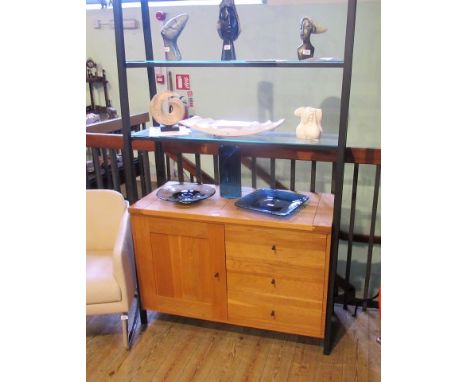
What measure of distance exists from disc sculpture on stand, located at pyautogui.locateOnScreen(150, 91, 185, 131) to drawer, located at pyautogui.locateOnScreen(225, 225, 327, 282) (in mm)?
659

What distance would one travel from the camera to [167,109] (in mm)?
2037

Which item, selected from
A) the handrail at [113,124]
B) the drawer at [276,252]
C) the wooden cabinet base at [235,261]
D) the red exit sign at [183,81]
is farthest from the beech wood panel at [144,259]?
the red exit sign at [183,81]

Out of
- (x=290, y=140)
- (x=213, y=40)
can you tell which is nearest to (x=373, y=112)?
(x=213, y=40)

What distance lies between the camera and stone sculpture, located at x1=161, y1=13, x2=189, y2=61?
1.96 metres

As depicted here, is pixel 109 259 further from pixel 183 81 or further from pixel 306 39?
pixel 183 81

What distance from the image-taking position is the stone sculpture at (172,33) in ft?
6.42

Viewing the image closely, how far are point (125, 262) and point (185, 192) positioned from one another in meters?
Result: 0.48

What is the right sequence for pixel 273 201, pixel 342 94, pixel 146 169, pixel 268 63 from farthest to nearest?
pixel 146 169 < pixel 273 201 < pixel 268 63 < pixel 342 94

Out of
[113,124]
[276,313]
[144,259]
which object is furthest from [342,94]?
[113,124]

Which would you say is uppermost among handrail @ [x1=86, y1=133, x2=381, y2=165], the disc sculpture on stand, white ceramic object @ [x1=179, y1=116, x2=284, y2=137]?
the disc sculpture on stand

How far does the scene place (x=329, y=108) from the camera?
136 inches

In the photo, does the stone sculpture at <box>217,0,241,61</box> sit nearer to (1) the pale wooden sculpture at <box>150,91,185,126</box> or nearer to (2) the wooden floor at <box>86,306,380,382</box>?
(1) the pale wooden sculpture at <box>150,91,185,126</box>

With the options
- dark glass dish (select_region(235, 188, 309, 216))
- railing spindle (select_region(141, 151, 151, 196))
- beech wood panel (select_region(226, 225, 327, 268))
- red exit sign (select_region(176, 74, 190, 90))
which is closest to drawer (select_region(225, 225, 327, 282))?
beech wood panel (select_region(226, 225, 327, 268))

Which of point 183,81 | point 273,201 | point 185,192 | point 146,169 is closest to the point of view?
point 273,201
